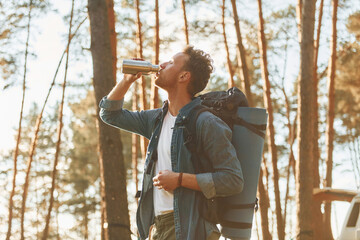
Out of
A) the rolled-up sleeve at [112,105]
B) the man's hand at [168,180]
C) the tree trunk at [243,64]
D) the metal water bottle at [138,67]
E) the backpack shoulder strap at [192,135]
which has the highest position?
the tree trunk at [243,64]

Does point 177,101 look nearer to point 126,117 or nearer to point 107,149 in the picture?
point 126,117

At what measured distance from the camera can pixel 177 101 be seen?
2.93m

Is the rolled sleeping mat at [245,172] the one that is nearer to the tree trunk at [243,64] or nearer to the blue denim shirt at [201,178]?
the blue denim shirt at [201,178]

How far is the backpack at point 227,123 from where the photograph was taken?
2621 mm

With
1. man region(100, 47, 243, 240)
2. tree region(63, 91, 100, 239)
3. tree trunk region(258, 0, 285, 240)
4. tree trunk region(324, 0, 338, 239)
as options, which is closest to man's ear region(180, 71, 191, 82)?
man region(100, 47, 243, 240)

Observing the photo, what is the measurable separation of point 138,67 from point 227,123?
24.2 inches

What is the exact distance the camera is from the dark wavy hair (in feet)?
9.73

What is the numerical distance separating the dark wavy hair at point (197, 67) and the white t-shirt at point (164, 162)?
0.79 ft

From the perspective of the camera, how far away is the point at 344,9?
45.0 feet

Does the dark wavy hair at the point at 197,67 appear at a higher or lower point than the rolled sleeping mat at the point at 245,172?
higher

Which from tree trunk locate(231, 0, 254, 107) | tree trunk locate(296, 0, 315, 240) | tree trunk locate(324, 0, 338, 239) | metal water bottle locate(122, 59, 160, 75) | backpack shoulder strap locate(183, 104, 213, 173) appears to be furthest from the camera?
tree trunk locate(324, 0, 338, 239)

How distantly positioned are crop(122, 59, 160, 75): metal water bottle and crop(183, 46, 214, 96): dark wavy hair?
0.21 m

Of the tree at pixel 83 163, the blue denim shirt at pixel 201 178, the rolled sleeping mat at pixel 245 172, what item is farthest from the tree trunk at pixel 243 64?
the tree at pixel 83 163

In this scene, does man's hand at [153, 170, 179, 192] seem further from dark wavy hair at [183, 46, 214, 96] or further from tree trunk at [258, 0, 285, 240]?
tree trunk at [258, 0, 285, 240]
